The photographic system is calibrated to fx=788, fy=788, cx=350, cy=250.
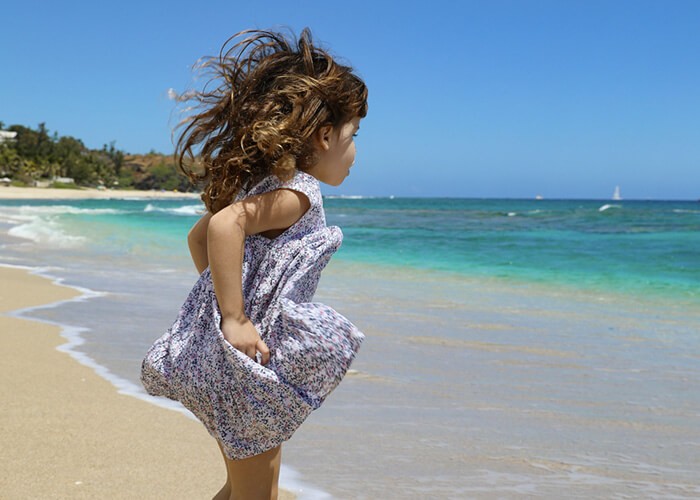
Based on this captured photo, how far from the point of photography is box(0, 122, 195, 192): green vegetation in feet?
285

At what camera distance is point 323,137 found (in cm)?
189

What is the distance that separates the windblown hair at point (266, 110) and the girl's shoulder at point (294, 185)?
0.7 inches

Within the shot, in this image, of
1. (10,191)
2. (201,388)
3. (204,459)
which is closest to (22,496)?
(204,459)

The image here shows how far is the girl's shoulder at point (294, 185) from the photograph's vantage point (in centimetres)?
184

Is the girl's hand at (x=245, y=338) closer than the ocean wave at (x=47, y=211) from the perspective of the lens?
Yes

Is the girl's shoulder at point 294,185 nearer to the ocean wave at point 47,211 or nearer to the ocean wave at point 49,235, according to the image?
the ocean wave at point 49,235

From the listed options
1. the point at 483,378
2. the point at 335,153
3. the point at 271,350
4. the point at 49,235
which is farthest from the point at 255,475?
the point at 49,235

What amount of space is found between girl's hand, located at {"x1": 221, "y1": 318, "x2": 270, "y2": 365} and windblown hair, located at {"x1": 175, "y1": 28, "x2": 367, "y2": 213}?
33 cm

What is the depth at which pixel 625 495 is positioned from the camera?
9.33 feet

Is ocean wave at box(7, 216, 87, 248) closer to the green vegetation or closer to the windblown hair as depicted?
the windblown hair

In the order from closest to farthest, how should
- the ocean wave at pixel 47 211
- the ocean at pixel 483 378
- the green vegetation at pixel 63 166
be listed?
1. the ocean at pixel 483 378
2. the ocean wave at pixel 47 211
3. the green vegetation at pixel 63 166

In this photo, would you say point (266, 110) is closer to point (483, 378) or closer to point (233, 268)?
point (233, 268)

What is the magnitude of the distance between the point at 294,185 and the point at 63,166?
101341 mm

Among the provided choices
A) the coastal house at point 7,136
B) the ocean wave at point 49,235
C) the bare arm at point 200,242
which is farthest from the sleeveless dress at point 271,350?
the coastal house at point 7,136
